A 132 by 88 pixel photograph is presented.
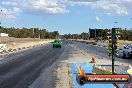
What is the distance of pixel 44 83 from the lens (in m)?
19.5

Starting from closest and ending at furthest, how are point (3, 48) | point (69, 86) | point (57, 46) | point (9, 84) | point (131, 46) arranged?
1. point (69, 86)
2. point (9, 84)
3. point (131, 46)
4. point (3, 48)
5. point (57, 46)

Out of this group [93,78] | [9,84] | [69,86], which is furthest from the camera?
[9,84]

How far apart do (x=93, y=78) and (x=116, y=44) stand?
10.5 m

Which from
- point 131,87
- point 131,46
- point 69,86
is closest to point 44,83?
point 69,86

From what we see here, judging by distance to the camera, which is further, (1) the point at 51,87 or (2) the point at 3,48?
(2) the point at 3,48

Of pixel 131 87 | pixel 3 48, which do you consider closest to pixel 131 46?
pixel 3 48

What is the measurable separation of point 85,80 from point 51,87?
990 cm

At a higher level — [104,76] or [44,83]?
[104,76]

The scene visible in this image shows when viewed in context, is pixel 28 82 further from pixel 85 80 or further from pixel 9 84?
pixel 85 80

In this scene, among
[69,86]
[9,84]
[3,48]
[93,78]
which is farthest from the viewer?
[3,48]

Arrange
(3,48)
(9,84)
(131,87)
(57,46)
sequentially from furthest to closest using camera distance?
1. (57,46)
2. (3,48)
3. (9,84)
4. (131,87)

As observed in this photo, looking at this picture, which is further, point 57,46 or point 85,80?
point 57,46

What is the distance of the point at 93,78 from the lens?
7.84 m

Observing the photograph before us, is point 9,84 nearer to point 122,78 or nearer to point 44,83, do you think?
point 44,83
